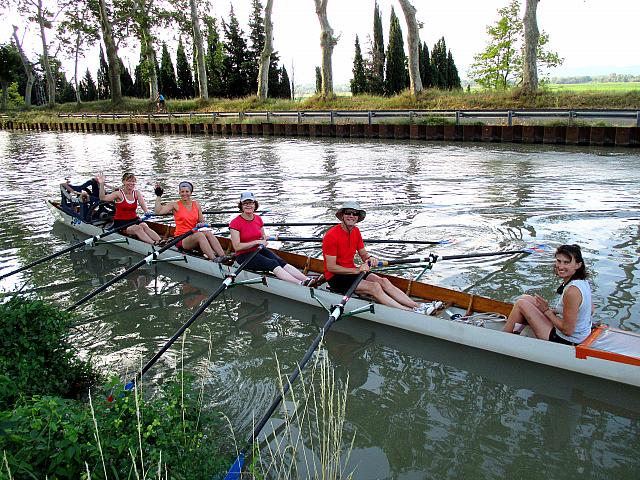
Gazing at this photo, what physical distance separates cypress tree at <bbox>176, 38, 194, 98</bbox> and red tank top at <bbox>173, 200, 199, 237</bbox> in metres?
60.8

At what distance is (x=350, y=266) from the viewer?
26.3 ft

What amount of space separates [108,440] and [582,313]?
497cm

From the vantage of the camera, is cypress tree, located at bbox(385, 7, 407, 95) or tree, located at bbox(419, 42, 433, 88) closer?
cypress tree, located at bbox(385, 7, 407, 95)

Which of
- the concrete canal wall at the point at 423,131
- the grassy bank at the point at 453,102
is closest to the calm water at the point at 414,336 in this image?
the concrete canal wall at the point at 423,131

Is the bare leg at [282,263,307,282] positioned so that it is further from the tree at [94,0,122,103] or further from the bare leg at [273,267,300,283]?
the tree at [94,0,122,103]

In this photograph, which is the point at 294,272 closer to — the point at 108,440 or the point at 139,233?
the point at 139,233

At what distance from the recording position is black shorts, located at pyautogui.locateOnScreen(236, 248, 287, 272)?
9203 mm

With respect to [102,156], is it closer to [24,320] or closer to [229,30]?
[24,320]

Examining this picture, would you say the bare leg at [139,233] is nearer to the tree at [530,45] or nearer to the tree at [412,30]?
the tree at [530,45]

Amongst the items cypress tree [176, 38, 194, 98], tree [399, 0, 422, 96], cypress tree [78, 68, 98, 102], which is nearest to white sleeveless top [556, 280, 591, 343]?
tree [399, 0, 422, 96]

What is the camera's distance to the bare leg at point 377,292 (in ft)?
25.4

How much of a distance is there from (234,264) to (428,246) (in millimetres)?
4242

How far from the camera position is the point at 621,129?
22.7 m

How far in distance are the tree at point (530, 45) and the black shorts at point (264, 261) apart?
2540 centimetres
